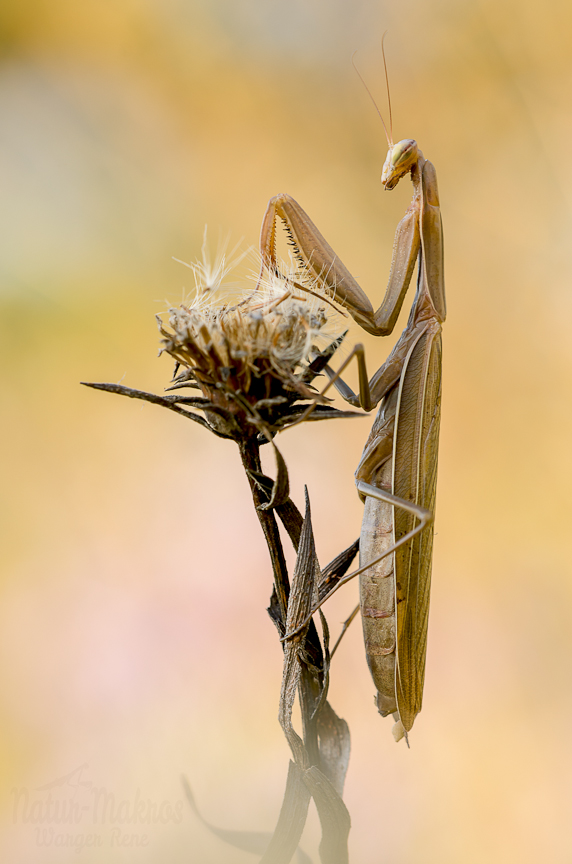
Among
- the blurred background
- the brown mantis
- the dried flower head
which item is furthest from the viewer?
the blurred background

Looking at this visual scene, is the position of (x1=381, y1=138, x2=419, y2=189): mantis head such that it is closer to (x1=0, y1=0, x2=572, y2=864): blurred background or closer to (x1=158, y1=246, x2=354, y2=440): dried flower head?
(x1=158, y1=246, x2=354, y2=440): dried flower head

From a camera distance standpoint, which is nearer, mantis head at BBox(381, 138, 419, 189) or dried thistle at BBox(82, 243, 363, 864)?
dried thistle at BBox(82, 243, 363, 864)

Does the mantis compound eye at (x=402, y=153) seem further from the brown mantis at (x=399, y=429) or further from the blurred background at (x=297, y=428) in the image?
the blurred background at (x=297, y=428)

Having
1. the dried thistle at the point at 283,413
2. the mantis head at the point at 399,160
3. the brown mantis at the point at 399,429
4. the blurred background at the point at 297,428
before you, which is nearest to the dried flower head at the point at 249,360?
the dried thistle at the point at 283,413

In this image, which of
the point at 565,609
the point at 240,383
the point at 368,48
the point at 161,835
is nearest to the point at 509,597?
the point at 565,609

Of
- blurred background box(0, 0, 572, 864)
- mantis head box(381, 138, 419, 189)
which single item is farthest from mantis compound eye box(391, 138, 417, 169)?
blurred background box(0, 0, 572, 864)

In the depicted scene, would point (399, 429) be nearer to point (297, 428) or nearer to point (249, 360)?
point (249, 360)
